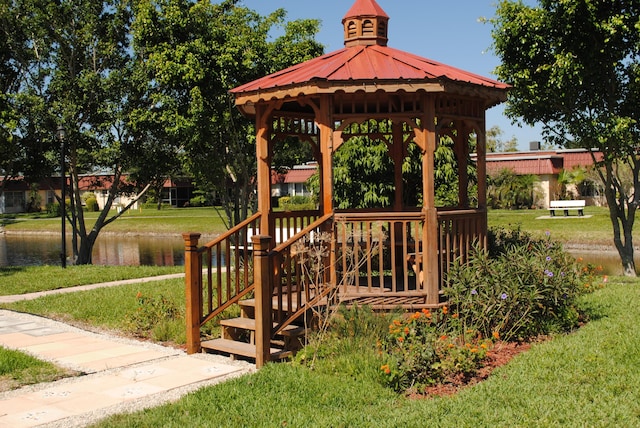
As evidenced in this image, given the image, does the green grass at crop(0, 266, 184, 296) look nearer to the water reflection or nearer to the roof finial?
the roof finial

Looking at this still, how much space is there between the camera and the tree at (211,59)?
14.7 metres

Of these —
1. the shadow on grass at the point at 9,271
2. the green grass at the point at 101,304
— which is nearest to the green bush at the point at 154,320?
the green grass at the point at 101,304

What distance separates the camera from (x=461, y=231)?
8.28 meters

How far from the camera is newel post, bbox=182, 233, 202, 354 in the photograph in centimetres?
761

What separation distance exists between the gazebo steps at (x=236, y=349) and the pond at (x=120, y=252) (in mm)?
13690

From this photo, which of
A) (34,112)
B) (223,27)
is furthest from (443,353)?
(34,112)

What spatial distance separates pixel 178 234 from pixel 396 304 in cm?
3026

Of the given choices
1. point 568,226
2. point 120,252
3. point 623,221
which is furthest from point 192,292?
point 568,226

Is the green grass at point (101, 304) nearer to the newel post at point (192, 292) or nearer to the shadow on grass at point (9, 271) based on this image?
the newel post at point (192, 292)

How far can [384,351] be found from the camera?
6.32 metres

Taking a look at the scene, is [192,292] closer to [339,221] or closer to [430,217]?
[339,221]

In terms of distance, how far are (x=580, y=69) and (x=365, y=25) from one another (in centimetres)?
511

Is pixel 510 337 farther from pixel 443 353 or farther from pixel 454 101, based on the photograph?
pixel 454 101

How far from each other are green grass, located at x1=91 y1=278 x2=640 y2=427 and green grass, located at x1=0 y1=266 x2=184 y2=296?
846cm
